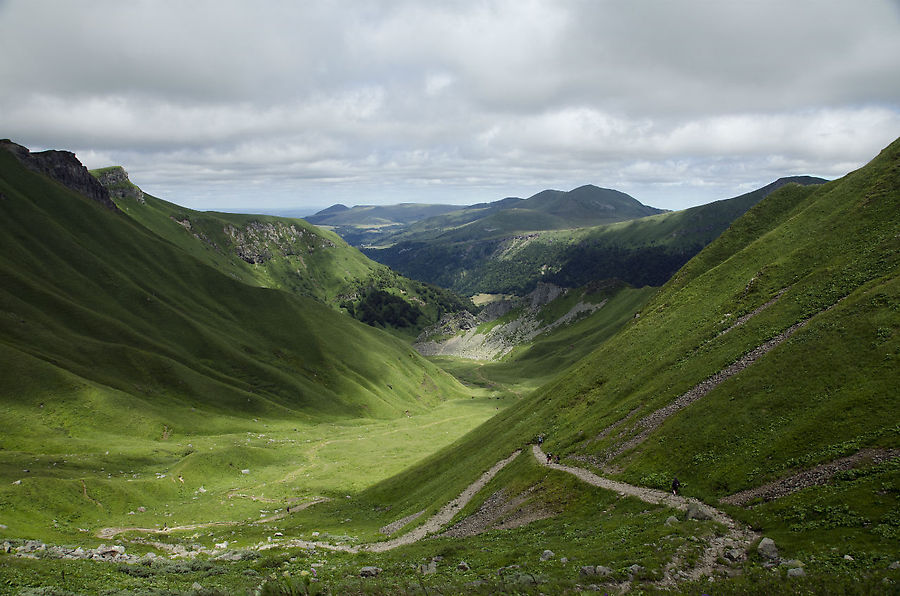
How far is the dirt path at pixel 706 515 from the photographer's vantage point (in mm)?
25844

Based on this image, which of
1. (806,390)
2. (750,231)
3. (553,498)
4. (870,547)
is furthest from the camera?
(750,231)

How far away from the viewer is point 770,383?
4781 cm

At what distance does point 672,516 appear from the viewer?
33750 millimetres

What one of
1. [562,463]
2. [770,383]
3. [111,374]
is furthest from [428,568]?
[111,374]

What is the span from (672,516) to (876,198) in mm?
72061

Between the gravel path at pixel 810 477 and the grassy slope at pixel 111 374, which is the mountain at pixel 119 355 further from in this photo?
the gravel path at pixel 810 477

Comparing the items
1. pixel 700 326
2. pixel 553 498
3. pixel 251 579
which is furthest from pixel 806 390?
pixel 251 579

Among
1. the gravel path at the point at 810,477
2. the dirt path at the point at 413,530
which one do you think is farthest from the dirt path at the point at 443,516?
the gravel path at the point at 810,477

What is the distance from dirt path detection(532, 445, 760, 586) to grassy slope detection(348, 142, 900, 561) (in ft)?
4.27

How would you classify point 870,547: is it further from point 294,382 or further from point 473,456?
point 294,382

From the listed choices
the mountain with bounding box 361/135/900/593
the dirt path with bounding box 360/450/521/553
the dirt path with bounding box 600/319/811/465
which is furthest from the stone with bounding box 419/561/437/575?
the dirt path with bounding box 600/319/811/465

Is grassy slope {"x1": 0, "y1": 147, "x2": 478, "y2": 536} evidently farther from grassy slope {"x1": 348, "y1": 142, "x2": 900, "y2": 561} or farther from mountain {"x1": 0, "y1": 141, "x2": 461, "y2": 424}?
grassy slope {"x1": 348, "y1": 142, "x2": 900, "y2": 561}

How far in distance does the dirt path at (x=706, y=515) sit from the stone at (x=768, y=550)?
1368 mm

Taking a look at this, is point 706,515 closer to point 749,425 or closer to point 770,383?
point 749,425
